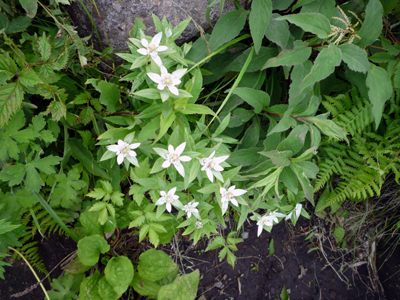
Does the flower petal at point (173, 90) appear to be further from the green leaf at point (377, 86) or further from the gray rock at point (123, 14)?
the green leaf at point (377, 86)

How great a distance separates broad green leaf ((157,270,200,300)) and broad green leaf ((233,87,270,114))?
1.77 m

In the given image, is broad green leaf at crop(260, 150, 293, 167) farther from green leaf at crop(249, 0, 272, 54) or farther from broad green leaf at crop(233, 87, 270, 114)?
green leaf at crop(249, 0, 272, 54)

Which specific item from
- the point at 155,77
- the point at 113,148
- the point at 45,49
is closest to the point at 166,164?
the point at 113,148

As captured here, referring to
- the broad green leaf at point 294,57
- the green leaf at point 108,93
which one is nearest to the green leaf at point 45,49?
the green leaf at point 108,93

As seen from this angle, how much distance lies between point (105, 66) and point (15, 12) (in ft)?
2.09

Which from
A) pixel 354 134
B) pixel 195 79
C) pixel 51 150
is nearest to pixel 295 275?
pixel 354 134

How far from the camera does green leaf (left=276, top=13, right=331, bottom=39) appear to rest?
1.43 metres

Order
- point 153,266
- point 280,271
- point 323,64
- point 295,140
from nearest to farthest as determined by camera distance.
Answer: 1. point 323,64
2. point 295,140
3. point 153,266
4. point 280,271

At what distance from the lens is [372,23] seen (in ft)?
5.16

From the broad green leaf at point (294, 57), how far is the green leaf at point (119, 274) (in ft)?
6.49

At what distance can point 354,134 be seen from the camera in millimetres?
2402

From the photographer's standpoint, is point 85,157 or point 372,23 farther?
point 85,157

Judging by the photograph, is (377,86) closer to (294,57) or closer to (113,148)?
(294,57)

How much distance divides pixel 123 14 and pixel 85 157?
3.71 feet
